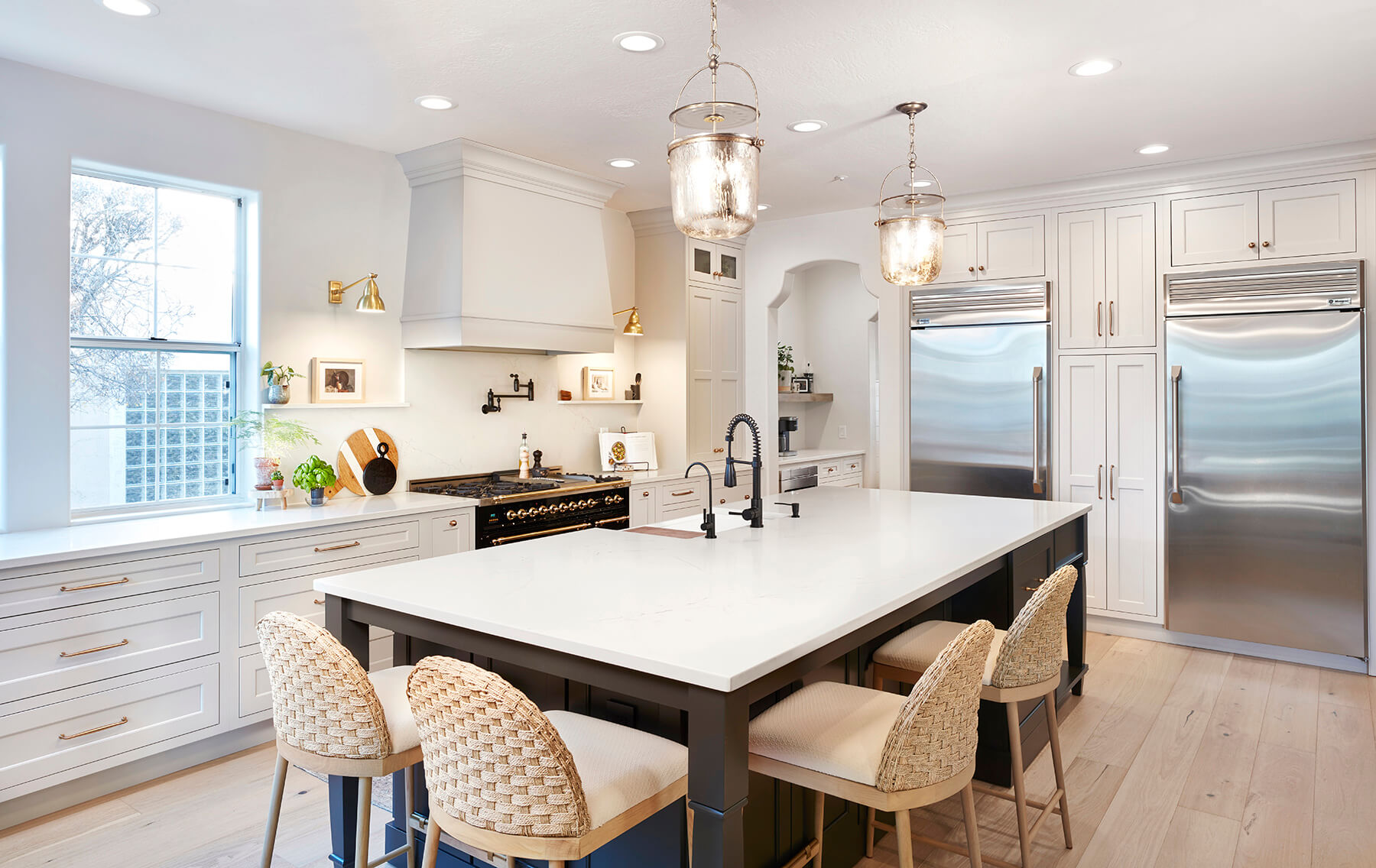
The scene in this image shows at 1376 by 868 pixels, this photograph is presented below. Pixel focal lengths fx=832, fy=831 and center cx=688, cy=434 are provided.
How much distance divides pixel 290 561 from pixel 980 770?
2750 millimetres

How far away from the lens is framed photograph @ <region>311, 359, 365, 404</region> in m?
4.04

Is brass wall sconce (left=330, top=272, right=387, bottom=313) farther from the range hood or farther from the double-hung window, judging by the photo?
the double-hung window

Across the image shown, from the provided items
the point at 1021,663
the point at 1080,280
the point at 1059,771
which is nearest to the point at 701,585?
the point at 1021,663

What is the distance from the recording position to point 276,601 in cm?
331

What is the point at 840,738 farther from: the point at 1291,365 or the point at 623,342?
the point at 623,342

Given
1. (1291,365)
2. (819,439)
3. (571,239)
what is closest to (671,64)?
(571,239)

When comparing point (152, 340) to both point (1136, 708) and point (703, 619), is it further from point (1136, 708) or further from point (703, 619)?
point (1136, 708)

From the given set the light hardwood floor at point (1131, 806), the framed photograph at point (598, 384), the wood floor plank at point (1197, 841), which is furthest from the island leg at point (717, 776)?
the framed photograph at point (598, 384)

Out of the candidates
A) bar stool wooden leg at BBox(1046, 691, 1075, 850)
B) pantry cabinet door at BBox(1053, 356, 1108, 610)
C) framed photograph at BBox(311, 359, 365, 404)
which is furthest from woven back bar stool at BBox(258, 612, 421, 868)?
pantry cabinet door at BBox(1053, 356, 1108, 610)

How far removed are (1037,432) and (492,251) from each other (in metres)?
3.30

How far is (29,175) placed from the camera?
3.16m

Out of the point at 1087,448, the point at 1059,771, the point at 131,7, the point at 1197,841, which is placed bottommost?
the point at 1197,841

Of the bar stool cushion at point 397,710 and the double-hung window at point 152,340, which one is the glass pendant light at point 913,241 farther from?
the double-hung window at point 152,340

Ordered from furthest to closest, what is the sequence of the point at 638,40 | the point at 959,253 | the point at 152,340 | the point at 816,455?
the point at 816,455 → the point at 959,253 → the point at 152,340 → the point at 638,40
